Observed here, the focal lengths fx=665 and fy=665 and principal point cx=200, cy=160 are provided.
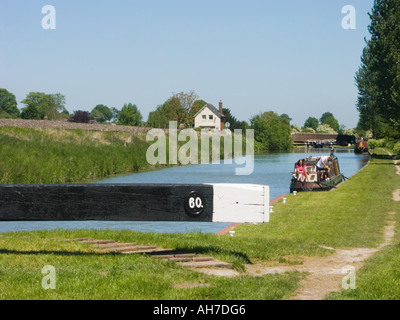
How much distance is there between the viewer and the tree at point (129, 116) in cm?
10512

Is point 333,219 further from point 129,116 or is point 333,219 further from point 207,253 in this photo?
point 129,116

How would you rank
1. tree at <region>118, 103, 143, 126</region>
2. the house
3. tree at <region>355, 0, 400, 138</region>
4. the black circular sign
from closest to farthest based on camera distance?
the black circular sign < tree at <region>355, 0, 400, 138</region> < tree at <region>118, 103, 143, 126</region> < the house

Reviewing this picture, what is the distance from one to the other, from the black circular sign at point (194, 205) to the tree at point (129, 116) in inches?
3768

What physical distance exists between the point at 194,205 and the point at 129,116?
9787 centimetres

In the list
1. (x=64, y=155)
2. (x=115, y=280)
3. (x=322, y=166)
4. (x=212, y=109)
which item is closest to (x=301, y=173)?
(x=322, y=166)

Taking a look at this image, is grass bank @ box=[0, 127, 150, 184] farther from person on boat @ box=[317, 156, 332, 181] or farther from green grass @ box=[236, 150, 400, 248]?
person on boat @ box=[317, 156, 332, 181]

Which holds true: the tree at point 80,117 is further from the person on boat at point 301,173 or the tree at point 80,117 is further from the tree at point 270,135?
the person on boat at point 301,173

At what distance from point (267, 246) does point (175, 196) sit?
2877 millimetres

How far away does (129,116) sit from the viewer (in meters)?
106

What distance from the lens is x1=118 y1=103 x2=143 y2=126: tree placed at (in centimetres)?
10512

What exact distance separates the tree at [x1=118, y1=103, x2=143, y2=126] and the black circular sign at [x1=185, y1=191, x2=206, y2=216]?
95695 millimetres

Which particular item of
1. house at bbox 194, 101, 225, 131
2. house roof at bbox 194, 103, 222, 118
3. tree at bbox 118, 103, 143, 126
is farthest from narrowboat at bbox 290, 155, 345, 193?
house at bbox 194, 101, 225, 131

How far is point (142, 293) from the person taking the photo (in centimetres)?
696
